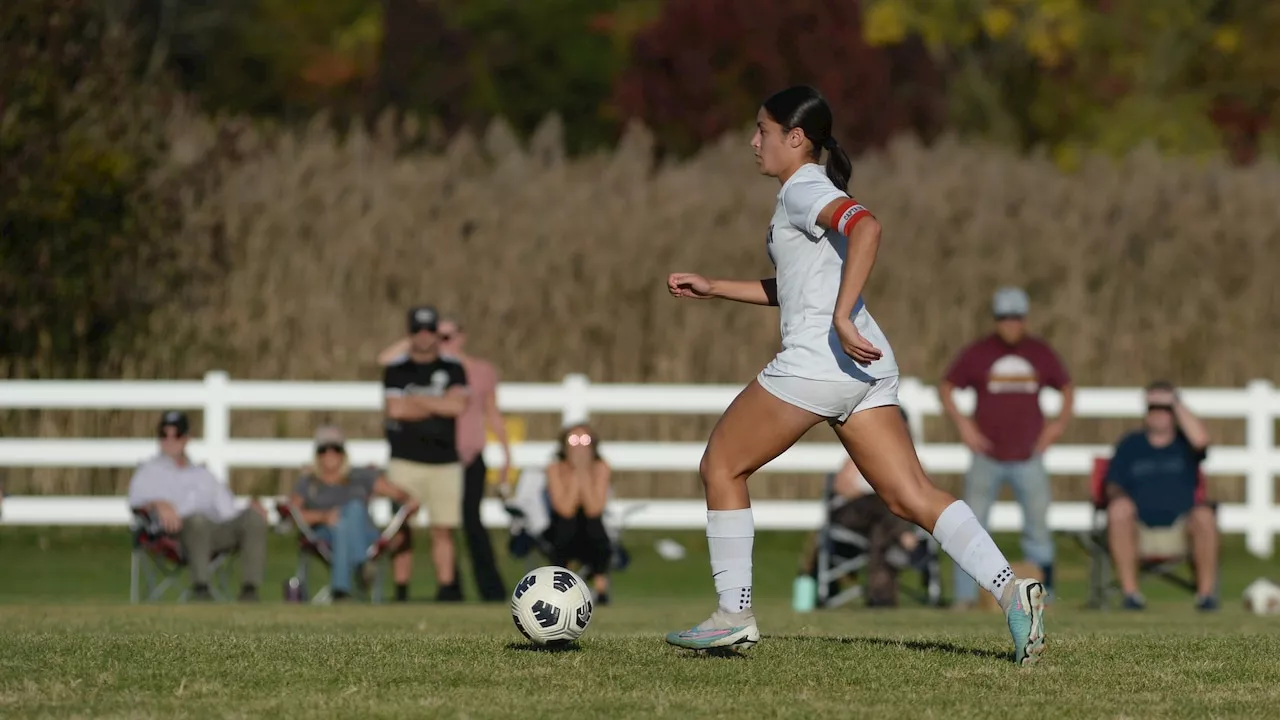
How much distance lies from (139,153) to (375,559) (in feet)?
25.6

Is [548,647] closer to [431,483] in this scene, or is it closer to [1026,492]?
[431,483]

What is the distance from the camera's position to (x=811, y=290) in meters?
7.72

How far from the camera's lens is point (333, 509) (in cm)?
1523

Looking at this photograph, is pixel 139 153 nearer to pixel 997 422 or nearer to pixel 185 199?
pixel 185 199

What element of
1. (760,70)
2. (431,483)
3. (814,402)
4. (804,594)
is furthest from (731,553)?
(760,70)

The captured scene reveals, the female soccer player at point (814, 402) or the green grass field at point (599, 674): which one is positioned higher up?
the female soccer player at point (814, 402)

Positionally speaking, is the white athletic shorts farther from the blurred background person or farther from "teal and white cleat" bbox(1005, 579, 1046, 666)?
the blurred background person

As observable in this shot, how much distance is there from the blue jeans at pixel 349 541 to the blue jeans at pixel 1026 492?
4242 mm

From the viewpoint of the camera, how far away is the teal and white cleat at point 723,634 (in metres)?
7.93

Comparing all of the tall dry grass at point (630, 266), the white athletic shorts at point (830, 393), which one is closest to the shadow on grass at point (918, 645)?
the white athletic shorts at point (830, 393)

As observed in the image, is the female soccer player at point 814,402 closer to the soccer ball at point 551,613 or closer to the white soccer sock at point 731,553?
the white soccer sock at point 731,553

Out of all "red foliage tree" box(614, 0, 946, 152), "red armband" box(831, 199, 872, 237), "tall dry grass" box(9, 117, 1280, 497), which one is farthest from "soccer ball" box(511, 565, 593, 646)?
"red foliage tree" box(614, 0, 946, 152)

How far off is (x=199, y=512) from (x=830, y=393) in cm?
831

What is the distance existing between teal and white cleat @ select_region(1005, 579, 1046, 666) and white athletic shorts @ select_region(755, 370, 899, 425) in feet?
2.76
